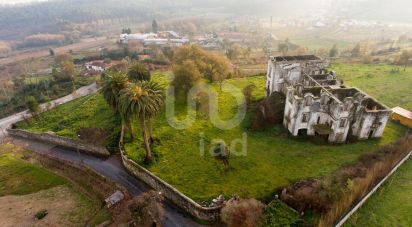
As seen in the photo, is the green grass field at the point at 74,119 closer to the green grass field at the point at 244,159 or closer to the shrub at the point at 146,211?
the green grass field at the point at 244,159

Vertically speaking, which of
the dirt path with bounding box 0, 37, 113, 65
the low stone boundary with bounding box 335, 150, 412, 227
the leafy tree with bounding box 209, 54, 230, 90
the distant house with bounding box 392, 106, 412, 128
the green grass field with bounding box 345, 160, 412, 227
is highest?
the leafy tree with bounding box 209, 54, 230, 90

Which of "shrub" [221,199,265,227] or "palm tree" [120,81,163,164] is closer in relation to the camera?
"shrub" [221,199,265,227]

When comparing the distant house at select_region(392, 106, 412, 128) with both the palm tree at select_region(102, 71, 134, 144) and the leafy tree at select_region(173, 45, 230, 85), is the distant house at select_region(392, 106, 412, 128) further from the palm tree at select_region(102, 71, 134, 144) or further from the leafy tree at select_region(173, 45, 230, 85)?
the palm tree at select_region(102, 71, 134, 144)

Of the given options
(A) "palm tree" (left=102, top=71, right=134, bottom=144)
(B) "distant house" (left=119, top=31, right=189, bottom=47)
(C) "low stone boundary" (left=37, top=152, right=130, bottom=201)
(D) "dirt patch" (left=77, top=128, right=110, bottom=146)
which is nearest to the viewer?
(C) "low stone boundary" (left=37, top=152, right=130, bottom=201)

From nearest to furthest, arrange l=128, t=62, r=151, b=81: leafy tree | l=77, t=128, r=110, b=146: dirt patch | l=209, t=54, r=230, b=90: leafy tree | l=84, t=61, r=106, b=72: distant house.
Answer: l=77, t=128, r=110, b=146: dirt patch < l=128, t=62, r=151, b=81: leafy tree < l=209, t=54, r=230, b=90: leafy tree < l=84, t=61, r=106, b=72: distant house

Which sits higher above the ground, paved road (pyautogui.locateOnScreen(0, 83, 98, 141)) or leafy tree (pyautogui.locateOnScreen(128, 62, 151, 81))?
leafy tree (pyautogui.locateOnScreen(128, 62, 151, 81))

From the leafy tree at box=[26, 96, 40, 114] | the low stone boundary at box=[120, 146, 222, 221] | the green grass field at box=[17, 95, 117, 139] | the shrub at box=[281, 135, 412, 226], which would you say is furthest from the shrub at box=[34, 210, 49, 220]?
the leafy tree at box=[26, 96, 40, 114]

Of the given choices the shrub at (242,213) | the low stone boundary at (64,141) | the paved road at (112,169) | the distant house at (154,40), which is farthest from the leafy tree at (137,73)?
the distant house at (154,40)
